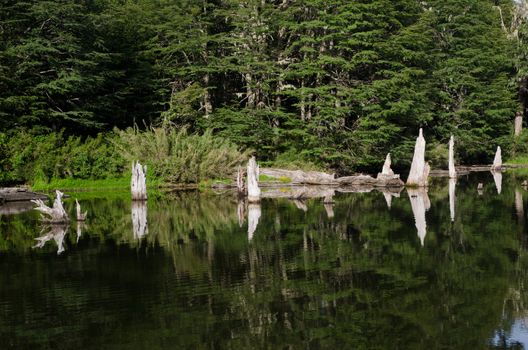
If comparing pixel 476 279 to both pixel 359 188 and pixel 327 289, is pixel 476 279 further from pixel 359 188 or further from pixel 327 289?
pixel 359 188

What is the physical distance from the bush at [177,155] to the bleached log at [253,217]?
10.7 meters

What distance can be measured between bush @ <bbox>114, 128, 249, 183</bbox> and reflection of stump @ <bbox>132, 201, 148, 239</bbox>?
8415 mm

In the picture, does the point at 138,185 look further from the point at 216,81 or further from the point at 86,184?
the point at 216,81

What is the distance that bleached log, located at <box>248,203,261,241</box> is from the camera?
800 inches

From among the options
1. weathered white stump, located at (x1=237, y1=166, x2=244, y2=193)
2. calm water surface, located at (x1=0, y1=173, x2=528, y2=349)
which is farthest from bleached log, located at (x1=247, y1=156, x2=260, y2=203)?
calm water surface, located at (x1=0, y1=173, x2=528, y2=349)

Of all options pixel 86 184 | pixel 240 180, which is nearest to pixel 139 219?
pixel 240 180

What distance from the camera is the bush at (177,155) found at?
3841 cm

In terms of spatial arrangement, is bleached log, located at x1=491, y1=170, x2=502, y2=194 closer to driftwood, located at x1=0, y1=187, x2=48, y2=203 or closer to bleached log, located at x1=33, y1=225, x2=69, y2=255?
bleached log, located at x1=33, y1=225, x2=69, y2=255

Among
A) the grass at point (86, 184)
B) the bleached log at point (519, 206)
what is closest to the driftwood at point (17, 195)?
the grass at point (86, 184)

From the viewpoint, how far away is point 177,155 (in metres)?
38.5

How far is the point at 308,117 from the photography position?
4616 cm

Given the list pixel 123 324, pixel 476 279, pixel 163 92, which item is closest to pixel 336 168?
pixel 163 92

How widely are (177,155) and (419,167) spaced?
1461 cm

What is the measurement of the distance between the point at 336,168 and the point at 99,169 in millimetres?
16395
